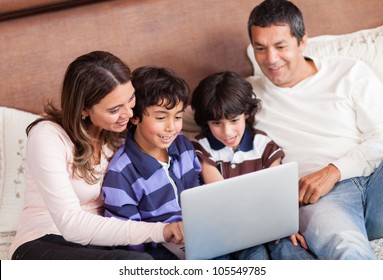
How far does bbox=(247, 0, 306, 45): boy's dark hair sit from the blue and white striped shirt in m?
0.50

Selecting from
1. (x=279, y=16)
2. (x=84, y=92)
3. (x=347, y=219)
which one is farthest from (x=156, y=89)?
(x=347, y=219)

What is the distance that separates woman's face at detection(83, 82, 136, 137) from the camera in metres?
1.44

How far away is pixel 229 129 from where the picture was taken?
1.66m

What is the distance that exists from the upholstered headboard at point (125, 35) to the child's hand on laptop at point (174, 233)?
0.74m

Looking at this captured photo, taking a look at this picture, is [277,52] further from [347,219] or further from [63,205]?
[63,205]

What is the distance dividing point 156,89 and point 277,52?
1.49 ft

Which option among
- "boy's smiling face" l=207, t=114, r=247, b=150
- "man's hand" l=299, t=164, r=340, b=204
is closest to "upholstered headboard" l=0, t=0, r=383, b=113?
"boy's smiling face" l=207, t=114, r=247, b=150

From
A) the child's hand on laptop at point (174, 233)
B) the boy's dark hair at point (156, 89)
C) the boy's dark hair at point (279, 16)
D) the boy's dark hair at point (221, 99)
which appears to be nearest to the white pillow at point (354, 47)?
the boy's dark hair at point (279, 16)

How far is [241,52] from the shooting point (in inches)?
82.4

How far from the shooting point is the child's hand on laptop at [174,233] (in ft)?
4.65

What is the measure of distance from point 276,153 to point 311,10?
0.71 metres

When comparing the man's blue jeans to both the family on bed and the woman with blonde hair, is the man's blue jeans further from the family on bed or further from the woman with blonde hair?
the woman with blonde hair

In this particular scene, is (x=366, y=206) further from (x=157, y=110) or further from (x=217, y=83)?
(x=157, y=110)
